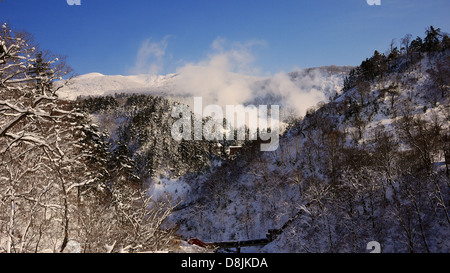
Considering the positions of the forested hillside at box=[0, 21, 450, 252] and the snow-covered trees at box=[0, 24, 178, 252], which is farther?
the forested hillside at box=[0, 21, 450, 252]

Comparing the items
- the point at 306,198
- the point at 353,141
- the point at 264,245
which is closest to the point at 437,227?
the point at 306,198

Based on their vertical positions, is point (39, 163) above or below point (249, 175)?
above

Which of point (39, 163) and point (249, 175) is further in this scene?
point (249, 175)

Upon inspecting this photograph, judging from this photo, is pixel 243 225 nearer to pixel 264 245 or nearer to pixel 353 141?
pixel 264 245

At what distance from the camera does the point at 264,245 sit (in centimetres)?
3550

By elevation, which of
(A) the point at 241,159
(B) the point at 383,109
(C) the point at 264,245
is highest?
(B) the point at 383,109

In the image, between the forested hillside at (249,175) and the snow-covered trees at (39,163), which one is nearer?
the snow-covered trees at (39,163)
